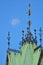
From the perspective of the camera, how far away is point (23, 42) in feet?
68.4

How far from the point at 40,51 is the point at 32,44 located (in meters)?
0.43

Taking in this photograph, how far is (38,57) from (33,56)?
27cm

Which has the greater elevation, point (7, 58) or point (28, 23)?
point (28, 23)

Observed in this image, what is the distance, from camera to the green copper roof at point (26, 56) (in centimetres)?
2058

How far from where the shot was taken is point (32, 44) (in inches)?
816

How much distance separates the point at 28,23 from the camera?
68.1ft

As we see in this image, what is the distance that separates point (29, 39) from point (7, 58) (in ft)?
3.76

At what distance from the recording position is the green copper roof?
810 inches

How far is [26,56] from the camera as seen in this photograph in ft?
68.0

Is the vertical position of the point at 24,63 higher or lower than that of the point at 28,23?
lower

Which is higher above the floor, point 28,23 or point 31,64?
point 28,23

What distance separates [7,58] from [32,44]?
112cm

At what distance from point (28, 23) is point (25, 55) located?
1.17 m

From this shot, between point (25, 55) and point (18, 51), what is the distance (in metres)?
0.34
